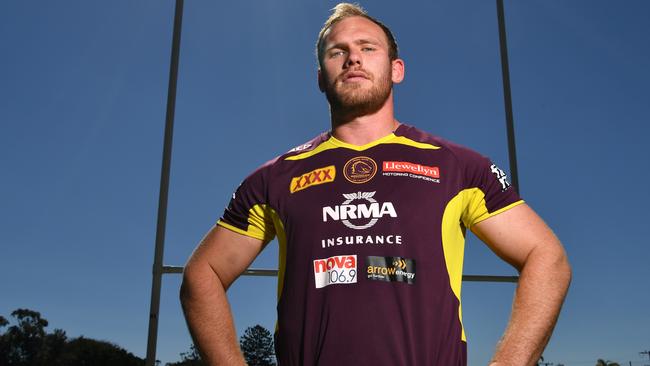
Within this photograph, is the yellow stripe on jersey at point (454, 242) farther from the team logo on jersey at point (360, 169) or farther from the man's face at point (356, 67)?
the man's face at point (356, 67)

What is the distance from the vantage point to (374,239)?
4.84 feet

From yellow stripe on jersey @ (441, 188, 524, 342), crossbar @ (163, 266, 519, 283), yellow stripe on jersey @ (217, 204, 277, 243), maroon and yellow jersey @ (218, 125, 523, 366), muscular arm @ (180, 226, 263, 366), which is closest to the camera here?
maroon and yellow jersey @ (218, 125, 523, 366)

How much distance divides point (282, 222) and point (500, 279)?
6.05 ft

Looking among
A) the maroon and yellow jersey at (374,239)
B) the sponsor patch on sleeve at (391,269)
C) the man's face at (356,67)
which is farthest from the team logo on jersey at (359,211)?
the man's face at (356,67)

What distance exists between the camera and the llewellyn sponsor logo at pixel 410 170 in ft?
5.16

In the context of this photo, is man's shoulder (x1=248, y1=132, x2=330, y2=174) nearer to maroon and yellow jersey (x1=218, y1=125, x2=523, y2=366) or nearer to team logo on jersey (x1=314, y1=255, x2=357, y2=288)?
maroon and yellow jersey (x1=218, y1=125, x2=523, y2=366)

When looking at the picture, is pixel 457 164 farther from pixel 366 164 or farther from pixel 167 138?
pixel 167 138

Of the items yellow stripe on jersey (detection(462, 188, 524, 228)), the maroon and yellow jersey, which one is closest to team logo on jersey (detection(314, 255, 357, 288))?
the maroon and yellow jersey

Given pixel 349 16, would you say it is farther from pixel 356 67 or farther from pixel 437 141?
pixel 437 141

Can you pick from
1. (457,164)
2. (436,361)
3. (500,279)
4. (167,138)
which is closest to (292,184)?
(457,164)

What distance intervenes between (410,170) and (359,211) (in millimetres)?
185

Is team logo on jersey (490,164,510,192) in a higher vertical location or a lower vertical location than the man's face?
lower

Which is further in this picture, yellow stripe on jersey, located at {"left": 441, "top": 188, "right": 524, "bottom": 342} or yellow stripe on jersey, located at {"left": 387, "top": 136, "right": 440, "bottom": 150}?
yellow stripe on jersey, located at {"left": 387, "top": 136, "right": 440, "bottom": 150}

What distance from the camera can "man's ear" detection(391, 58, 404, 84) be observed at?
1895 millimetres
